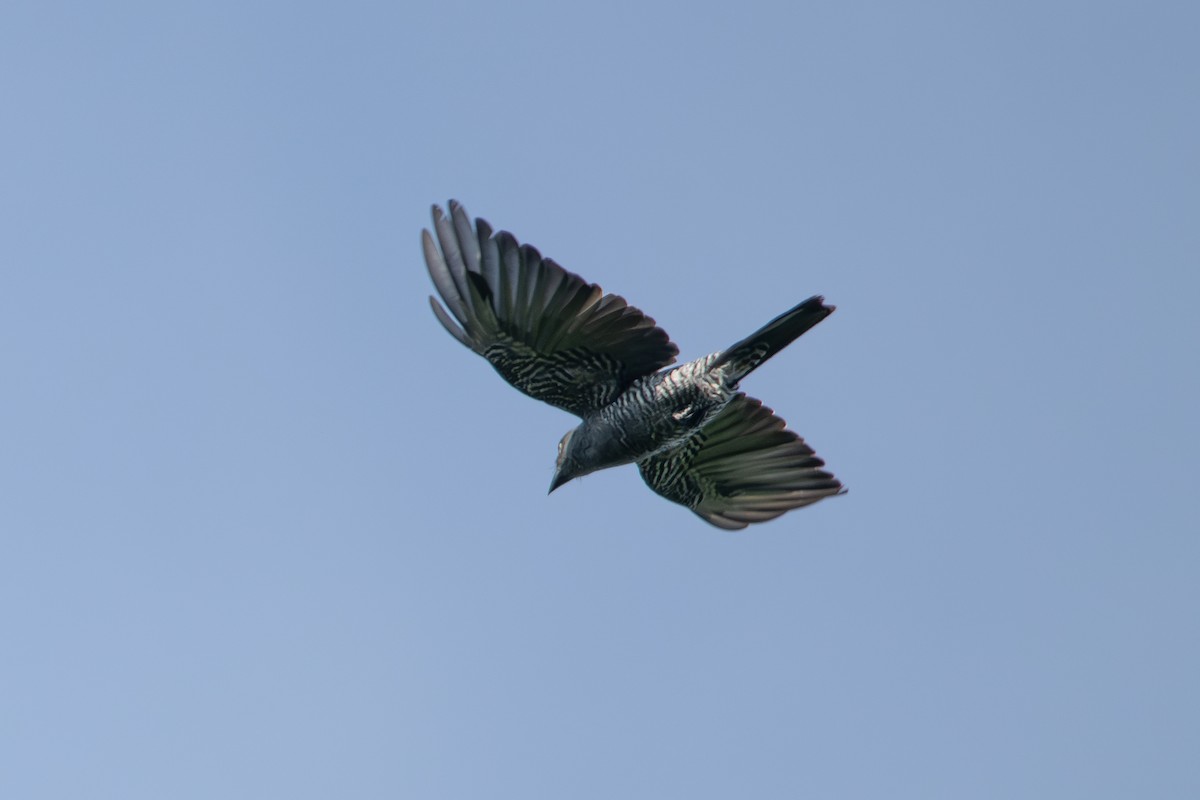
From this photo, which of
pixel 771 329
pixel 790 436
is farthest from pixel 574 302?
pixel 790 436

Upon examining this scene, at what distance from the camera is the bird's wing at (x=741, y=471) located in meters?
17.7

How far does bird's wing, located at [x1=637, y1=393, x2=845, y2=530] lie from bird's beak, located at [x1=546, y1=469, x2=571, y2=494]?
1008mm

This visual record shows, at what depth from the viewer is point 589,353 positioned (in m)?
16.2

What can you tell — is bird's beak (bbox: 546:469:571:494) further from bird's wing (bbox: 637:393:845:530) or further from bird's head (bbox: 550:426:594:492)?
bird's wing (bbox: 637:393:845:530)

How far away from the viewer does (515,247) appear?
15398mm

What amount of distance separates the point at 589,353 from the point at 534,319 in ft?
2.17

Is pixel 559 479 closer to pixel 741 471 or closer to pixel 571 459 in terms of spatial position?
pixel 571 459

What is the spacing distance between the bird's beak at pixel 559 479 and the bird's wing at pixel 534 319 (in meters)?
0.80

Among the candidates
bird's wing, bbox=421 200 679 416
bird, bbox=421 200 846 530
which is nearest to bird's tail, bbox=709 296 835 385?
bird, bbox=421 200 846 530

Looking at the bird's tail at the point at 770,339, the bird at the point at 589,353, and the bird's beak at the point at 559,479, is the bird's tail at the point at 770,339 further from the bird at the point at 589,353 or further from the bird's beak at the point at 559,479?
the bird's beak at the point at 559,479

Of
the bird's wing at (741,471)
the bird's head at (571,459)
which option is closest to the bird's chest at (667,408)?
the bird's head at (571,459)

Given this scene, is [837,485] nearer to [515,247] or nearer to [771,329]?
[771,329]

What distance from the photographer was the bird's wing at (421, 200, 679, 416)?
15469 millimetres

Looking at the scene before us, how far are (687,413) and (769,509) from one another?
2.32m
